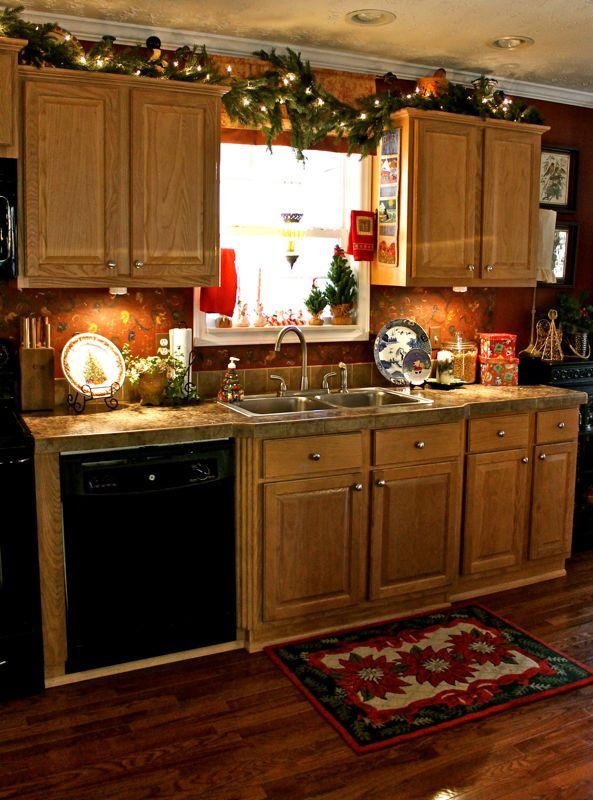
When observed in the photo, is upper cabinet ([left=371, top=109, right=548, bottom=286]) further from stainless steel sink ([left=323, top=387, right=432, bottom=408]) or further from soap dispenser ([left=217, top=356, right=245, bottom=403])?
soap dispenser ([left=217, top=356, right=245, bottom=403])

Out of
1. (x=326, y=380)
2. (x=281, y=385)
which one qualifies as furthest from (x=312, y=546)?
(x=326, y=380)

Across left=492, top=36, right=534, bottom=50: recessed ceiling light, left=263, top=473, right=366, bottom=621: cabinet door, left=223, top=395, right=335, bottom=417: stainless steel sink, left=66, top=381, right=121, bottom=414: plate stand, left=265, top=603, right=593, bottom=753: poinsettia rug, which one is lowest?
left=265, top=603, right=593, bottom=753: poinsettia rug

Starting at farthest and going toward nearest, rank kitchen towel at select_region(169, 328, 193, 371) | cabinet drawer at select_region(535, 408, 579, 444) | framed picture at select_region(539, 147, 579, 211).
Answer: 1. framed picture at select_region(539, 147, 579, 211)
2. cabinet drawer at select_region(535, 408, 579, 444)
3. kitchen towel at select_region(169, 328, 193, 371)

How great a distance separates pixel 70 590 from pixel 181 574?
0.43 metres

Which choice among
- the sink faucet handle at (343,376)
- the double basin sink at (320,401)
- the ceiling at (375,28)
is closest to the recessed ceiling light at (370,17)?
the ceiling at (375,28)

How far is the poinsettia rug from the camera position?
9.59 feet

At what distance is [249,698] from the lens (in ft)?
10.1

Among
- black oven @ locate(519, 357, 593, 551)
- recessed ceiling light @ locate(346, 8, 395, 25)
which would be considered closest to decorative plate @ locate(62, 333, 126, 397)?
recessed ceiling light @ locate(346, 8, 395, 25)

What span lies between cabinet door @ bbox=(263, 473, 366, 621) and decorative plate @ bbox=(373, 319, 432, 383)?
94 cm

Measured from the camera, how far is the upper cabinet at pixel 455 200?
13.2ft

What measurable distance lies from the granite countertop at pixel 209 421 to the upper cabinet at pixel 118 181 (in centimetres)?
54

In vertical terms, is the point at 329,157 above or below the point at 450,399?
above

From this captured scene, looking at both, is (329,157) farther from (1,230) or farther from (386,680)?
(386,680)

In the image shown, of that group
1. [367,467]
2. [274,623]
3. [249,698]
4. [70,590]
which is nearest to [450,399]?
[367,467]
